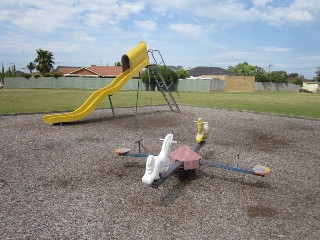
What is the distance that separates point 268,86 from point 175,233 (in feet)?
203

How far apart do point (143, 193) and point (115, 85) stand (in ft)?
28.9

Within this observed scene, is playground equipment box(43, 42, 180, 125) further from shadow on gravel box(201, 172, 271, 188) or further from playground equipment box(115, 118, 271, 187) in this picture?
shadow on gravel box(201, 172, 271, 188)

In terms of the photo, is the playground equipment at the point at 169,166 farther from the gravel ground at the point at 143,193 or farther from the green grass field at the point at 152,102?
the green grass field at the point at 152,102

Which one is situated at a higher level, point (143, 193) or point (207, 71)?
point (207, 71)

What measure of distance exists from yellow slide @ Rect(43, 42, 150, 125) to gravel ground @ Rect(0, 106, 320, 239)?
1.92 metres

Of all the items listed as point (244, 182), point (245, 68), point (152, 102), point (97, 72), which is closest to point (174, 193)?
point (244, 182)

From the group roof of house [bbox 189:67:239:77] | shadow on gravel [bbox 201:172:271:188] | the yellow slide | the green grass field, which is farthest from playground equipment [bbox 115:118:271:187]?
roof of house [bbox 189:67:239:77]

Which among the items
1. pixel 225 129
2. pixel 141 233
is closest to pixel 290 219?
pixel 141 233

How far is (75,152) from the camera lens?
793 centimetres

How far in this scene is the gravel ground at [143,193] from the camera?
13.7 feet

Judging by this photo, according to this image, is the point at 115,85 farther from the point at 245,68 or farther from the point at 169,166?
the point at 245,68

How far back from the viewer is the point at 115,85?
13.5 meters

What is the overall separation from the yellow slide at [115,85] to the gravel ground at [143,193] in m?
1.92

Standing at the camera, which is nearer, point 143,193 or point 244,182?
point 143,193
